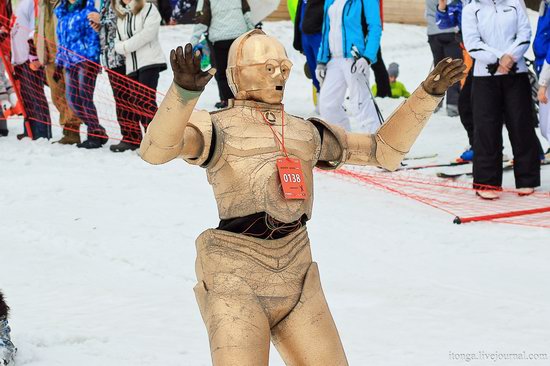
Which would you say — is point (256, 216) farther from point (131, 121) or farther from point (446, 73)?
point (131, 121)

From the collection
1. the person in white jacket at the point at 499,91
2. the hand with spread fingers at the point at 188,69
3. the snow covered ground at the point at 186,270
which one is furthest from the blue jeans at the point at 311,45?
the hand with spread fingers at the point at 188,69

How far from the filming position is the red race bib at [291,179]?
3.29 metres

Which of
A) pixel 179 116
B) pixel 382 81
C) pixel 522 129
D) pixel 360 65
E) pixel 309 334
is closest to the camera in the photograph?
pixel 179 116

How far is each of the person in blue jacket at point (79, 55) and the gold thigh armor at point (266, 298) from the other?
5842mm

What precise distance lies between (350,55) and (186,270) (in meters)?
2.74

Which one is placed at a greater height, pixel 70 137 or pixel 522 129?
pixel 522 129

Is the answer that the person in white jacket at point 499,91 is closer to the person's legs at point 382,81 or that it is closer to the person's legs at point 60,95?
the person's legs at point 60,95

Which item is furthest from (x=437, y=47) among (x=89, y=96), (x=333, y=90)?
(x=89, y=96)

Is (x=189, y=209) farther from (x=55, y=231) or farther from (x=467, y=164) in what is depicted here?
(x=467, y=164)

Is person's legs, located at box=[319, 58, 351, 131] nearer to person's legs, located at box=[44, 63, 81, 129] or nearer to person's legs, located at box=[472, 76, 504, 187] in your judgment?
person's legs, located at box=[472, 76, 504, 187]

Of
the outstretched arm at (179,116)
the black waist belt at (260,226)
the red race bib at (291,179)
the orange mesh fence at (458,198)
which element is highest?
the outstretched arm at (179,116)

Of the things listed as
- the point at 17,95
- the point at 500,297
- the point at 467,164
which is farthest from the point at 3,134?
the point at 500,297

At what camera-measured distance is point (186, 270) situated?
5910 mm

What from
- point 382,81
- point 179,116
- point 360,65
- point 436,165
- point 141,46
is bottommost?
point 382,81
